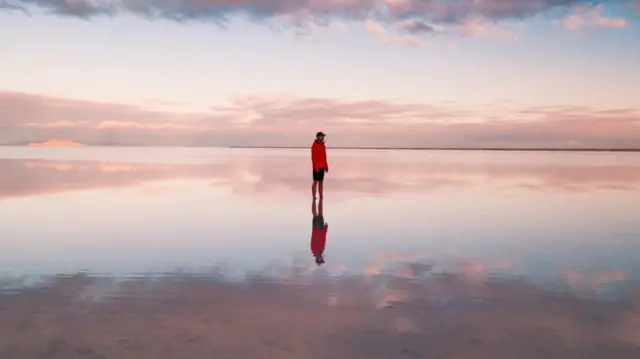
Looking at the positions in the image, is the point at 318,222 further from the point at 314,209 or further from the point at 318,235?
the point at 314,209

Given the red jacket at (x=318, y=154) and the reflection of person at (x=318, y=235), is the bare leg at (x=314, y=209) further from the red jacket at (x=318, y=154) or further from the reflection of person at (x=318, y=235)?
the red jacket at (x=318, y=154)

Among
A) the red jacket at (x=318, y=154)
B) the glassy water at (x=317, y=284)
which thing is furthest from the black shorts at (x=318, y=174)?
the glassy water at (x=317, y=284)

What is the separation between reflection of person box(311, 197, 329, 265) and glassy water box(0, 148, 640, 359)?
0.43 feet

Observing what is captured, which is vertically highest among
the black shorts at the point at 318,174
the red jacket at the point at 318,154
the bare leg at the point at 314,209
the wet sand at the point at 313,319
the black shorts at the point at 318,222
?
the red jacket at the point at 318,154

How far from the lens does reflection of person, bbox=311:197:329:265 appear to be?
34.5ft

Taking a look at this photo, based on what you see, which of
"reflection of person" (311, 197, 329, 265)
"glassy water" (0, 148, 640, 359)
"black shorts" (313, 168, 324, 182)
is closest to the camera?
"glassy water" (0, 148, 640, 359)

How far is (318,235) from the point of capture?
41.9 ft

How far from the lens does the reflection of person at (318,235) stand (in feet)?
34.5

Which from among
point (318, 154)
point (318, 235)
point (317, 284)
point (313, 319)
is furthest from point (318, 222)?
point (313, 319)

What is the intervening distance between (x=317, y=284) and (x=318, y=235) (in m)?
4.48

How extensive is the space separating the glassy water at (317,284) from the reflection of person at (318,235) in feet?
0.43

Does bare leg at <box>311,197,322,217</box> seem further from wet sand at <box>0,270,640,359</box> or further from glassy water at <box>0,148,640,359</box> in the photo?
wet sand at <box>0,270,640,359</box>

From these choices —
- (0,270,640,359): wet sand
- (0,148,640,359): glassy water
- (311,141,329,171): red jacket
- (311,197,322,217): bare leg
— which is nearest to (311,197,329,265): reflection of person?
(311,197,322,217): bare leg

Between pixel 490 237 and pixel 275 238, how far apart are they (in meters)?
4.21
